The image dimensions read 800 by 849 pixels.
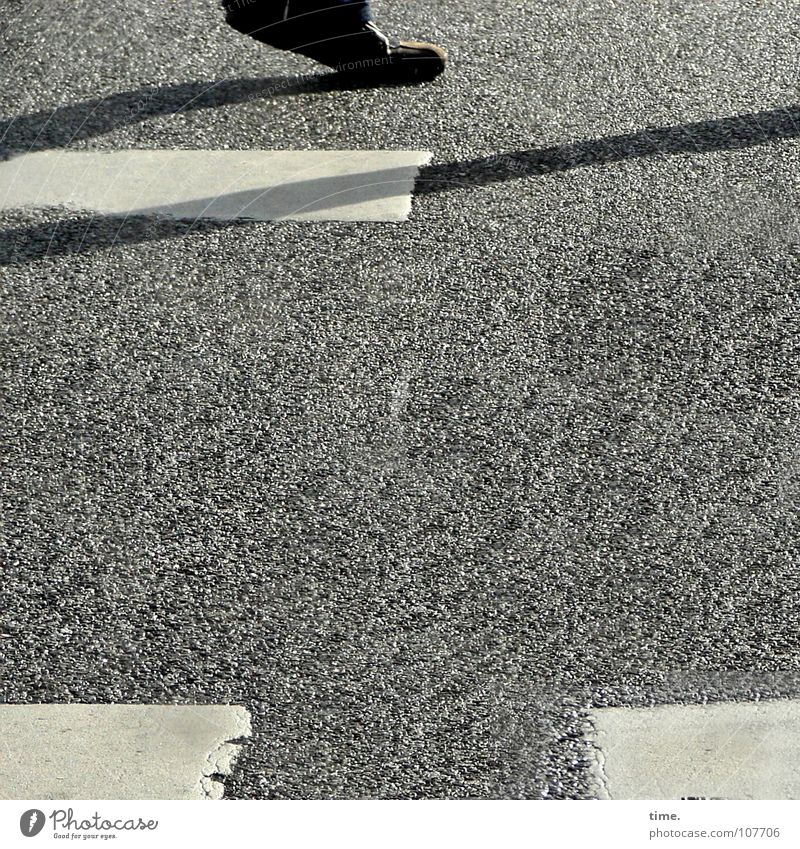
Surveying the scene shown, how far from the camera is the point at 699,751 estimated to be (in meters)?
2.33

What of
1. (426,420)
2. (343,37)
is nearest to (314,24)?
(343,37)

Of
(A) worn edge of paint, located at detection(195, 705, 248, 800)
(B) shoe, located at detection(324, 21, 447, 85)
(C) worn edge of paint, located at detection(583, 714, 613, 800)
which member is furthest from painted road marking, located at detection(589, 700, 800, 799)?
(B) shoe, located at detection(324, 21, 447, 85)

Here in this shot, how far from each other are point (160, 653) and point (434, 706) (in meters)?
0.62

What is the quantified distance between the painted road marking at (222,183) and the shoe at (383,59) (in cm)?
48

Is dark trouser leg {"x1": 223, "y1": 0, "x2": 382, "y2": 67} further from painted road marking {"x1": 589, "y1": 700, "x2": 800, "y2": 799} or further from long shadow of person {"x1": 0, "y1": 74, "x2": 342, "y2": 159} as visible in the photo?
painted road marking {"x1": 589, "y1": 700, "x2": 800, "y2": 799}

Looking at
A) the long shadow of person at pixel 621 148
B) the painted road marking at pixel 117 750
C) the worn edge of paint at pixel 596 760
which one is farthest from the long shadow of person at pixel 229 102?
the worn edge of paint at pixel 596 760

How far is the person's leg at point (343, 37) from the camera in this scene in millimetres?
4129

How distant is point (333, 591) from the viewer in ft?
8.51

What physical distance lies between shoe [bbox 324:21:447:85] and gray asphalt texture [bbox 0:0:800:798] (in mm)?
86

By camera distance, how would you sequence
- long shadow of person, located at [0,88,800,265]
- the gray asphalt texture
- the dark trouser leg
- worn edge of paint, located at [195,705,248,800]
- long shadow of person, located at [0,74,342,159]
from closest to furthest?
worn edge of paint, located at [195,705,248,800] < the gray asphalt texture < long shadow of person, located at [0,88,800,265] < long shadow of person, located at [0,74,342,159] < the dark trouser leg

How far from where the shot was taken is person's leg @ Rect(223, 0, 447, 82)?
4129 mm

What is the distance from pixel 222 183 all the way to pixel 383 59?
89 cm

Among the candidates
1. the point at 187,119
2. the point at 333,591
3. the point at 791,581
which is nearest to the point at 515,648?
the point at 333,591

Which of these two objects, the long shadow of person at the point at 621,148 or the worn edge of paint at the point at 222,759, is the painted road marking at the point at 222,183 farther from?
the worn edge of paint at the point at 222,759
